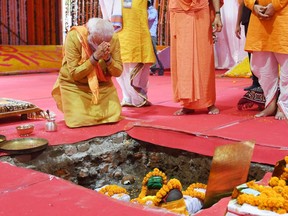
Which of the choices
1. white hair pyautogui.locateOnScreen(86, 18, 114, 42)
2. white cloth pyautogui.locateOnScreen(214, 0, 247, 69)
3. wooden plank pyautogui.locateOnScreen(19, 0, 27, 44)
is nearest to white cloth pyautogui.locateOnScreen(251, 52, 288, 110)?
white hair pyautogui.locateOnScreen(86, 18, 114, 42)

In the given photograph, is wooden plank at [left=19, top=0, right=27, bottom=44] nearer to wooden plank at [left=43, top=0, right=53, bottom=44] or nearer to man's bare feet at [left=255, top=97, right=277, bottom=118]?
wooden plank at [left=43, top=0, right=53, bottom=44]

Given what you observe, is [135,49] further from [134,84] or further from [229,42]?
[229,42]

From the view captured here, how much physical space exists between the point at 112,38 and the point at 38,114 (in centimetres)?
105

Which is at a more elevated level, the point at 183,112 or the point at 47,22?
the point at 47,22

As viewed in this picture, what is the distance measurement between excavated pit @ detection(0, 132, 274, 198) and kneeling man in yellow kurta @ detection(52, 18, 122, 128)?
1.12ft

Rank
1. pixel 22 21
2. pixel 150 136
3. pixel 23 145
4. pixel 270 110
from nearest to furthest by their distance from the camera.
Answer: pixel 23 145, pixel 150 136, pixel 270 110, pixel 22 21

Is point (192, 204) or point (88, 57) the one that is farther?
point (88, 57)

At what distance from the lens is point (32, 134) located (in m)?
3.18

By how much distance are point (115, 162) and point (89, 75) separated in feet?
2.34

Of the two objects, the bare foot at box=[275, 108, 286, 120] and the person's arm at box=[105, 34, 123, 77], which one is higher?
the person's arm at box=[105, 34, 123, 77]

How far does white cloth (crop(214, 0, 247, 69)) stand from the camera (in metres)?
9.06

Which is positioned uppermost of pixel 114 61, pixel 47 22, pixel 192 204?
pixel 47 22

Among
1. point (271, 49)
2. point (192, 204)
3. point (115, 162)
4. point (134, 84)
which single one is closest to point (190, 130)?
point (115, 162)

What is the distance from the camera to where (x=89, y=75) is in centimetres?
334
